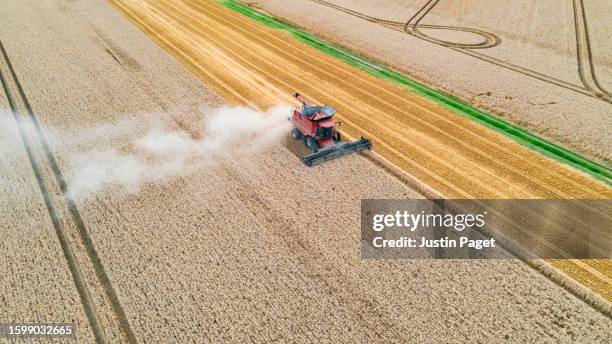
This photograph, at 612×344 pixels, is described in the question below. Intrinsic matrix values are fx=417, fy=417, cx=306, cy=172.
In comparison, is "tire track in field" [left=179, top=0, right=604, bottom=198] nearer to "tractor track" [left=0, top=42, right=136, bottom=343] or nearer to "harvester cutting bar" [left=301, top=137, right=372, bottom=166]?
"harvester cutting bar" [left=301, top=137, right=372, bottom=166]

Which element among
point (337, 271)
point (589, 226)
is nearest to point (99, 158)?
point (337, 271)

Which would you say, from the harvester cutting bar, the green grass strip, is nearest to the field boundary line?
the harvester cutting bar

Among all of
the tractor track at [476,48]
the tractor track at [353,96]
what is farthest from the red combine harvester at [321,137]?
the tractor track at [476,48]

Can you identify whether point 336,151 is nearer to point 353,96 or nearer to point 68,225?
point 353,96

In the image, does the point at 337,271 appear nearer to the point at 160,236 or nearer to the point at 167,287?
the point at 167,287

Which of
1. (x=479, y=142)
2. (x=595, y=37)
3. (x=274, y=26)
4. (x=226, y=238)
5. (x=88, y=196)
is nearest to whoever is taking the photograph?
(x=226, y=238)
